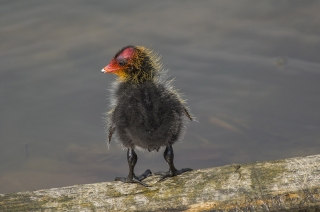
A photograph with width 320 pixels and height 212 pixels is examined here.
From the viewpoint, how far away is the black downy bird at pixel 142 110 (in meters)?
3.70

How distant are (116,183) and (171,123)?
662 millimetres

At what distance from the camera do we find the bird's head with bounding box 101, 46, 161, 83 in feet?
13.1

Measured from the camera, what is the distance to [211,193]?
2951 millimetres

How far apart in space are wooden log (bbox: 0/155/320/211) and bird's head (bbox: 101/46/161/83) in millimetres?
1035

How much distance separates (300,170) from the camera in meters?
3.07

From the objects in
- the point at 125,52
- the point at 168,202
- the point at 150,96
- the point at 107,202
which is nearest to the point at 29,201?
the point at 107,202

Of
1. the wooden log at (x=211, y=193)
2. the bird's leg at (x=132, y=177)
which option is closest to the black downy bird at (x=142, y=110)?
the bird's leg at (x=132, y=177)

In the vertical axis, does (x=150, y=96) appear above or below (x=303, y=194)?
above

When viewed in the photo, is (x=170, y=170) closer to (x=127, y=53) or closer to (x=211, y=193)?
(x=211, y=193)

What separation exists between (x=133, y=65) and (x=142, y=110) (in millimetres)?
476

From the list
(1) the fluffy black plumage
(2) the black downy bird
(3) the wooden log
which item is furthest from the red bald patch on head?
(3) the wooden log

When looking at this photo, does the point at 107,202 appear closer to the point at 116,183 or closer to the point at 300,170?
the point at 116,183

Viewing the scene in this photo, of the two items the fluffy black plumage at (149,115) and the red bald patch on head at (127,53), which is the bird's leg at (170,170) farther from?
the red bald patch on head at (127,53)

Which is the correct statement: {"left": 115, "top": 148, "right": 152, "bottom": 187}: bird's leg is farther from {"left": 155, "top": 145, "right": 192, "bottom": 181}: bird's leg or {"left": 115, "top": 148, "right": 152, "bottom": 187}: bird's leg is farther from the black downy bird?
{"left": 155, "top": 145, "right": 192, "bottom": 181}: bird's leg
